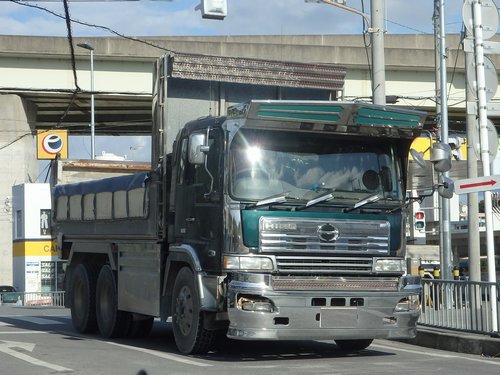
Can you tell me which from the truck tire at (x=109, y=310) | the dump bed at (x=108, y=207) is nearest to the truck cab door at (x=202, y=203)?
the dump bed at (x=108, y=207)

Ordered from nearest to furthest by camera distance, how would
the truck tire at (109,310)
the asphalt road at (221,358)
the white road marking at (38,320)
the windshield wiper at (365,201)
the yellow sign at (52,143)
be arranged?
1. the asphalt road at (221,358)
2. the windshield wiper at (365,201)
3. the truck tire at (109,310)
4. the white road marking at (38,320)
5. the yellow sign at (52,143)

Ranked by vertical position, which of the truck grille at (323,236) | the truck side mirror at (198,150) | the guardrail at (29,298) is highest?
the truck side mirror at (198,150)

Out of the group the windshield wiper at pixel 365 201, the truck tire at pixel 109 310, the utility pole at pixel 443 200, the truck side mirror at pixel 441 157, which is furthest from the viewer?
the utility pole at pixel 443 200

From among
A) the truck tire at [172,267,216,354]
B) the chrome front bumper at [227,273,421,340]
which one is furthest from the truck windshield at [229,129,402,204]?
the truck tire at [172,267,216,354]

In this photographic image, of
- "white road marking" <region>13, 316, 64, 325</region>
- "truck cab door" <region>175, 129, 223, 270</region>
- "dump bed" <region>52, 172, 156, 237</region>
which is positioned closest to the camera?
"truck cab door" <region>175, 129, 223, 270</region>

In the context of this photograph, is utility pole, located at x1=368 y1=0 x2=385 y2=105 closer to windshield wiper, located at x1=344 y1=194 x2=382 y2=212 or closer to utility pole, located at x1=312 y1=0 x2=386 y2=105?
utility pole, located at x1=312 y1=0 x2=386 y2=105

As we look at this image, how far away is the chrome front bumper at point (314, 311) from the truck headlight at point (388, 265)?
6.6 inches

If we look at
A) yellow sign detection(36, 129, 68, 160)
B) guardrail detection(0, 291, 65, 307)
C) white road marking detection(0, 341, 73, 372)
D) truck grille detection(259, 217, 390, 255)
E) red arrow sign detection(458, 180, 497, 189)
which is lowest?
guardrail detection(0, 291, 65, 307)

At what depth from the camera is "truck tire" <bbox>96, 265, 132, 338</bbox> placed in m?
Answer: 14.6

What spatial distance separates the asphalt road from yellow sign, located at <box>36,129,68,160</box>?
4240 centimetres

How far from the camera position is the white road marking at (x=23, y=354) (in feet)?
36.7

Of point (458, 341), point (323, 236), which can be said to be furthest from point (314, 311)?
point (458, 341)

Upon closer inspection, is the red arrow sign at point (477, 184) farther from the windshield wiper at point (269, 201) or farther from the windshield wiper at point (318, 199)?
the windshield wiper at point (269, 201)

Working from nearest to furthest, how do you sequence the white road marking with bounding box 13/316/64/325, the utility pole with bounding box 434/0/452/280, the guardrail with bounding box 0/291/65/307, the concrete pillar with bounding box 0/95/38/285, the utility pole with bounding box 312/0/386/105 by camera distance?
the utility pole with bounding box 312/0/386/105 < the white road marking with bounding box 13/316/64/325 < the utility pole with bounding box 434/0/452/280 < the guardrail with bounding box 0/291/65/307 < the concrete pillar with bounding box 0/95/38/285
